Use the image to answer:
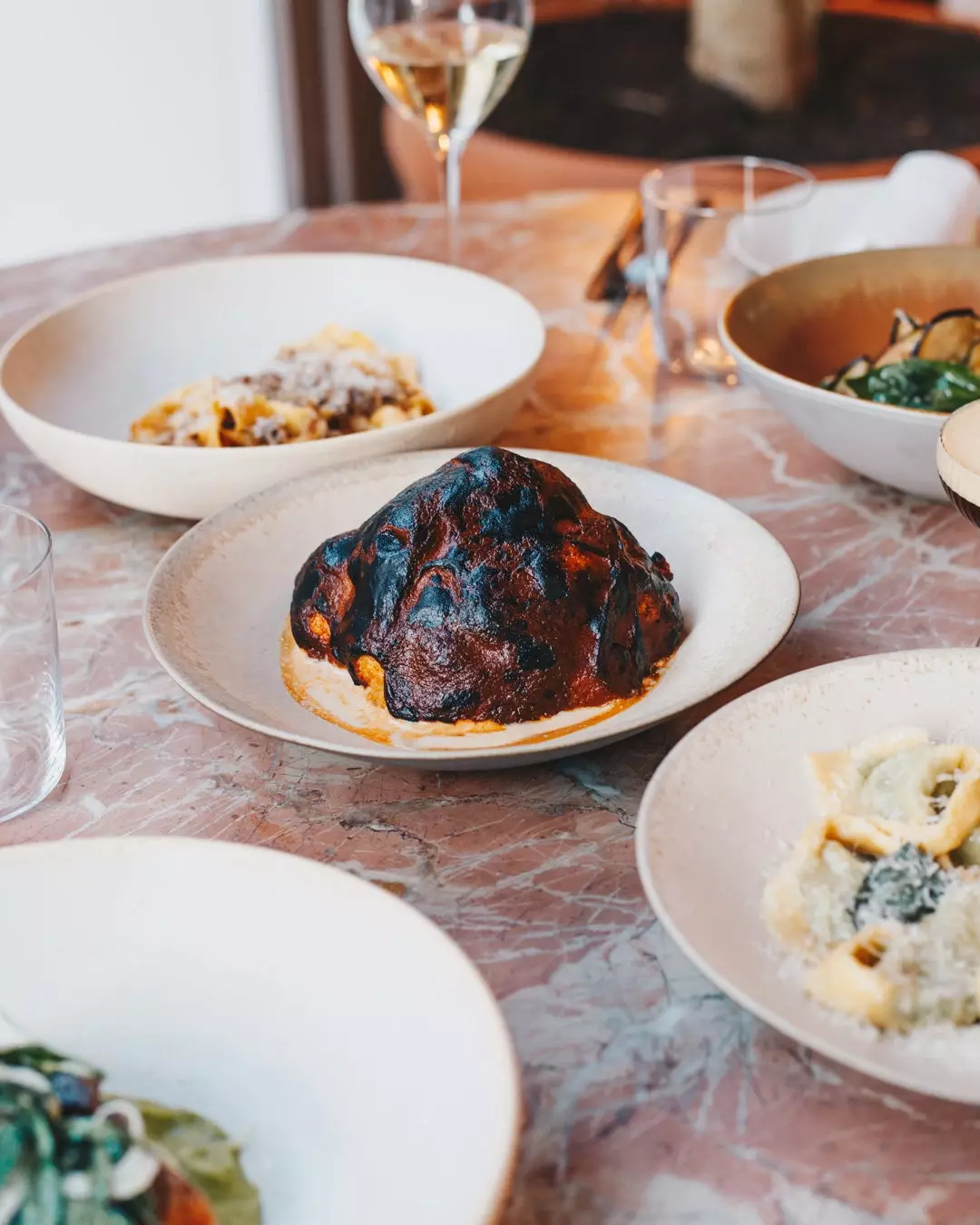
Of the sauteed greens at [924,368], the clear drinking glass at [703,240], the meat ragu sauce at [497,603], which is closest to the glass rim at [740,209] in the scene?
the clear drinking glass at [703,240]

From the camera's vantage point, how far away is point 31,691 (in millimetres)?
887

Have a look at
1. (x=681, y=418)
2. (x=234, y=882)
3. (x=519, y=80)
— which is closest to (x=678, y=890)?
(x=234, y=882)

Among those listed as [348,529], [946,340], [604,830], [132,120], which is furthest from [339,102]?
[604,830]

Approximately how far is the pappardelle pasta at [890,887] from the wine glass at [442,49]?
968mm

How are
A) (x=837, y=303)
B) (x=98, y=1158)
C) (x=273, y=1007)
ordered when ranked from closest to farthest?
(x=98, y=1158)
(x=273, y=1007)
(x=837, y=303)

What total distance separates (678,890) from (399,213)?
1.50 m

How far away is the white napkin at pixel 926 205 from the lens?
1618 millimetres

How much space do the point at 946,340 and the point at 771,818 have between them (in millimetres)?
665

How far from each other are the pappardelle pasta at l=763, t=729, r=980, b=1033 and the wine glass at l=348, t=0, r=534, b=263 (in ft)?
3.18

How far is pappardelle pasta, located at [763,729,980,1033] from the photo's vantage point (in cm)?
65

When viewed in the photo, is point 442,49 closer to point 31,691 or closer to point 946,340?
point 946,340

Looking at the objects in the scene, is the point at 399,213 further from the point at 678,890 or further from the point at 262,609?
the point at 678,890

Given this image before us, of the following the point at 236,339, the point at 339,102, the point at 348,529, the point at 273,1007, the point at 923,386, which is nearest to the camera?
the point at 273,1007

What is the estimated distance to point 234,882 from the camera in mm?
688
